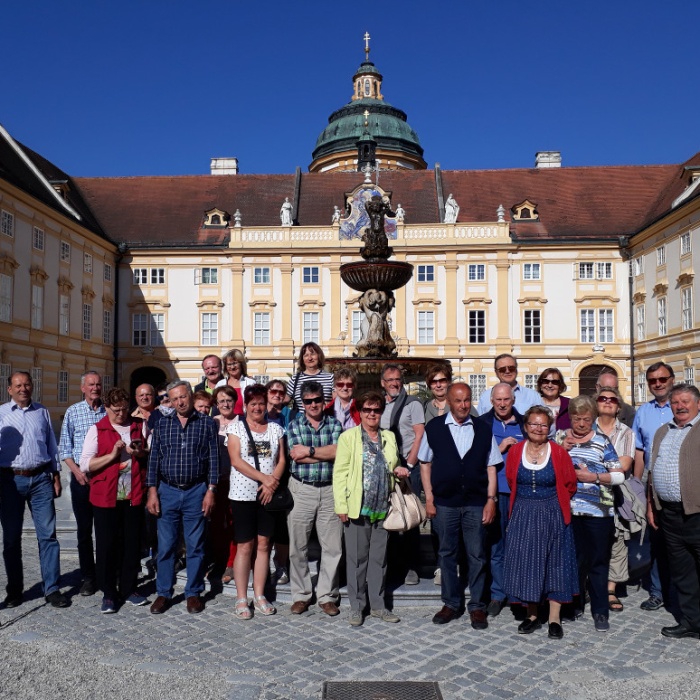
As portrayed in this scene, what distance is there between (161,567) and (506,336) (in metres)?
31.0

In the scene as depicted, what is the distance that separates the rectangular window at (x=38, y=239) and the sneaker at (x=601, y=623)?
27576 mm

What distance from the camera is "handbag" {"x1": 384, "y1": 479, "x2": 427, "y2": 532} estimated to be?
603 cm

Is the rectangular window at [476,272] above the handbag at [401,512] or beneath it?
above

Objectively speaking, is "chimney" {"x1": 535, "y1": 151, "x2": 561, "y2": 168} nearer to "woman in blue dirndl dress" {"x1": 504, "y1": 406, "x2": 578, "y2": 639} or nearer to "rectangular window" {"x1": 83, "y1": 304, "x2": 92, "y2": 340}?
"rectangular window" {"x1": 83, "y1": 304, "x2": 92, "y2": 340}

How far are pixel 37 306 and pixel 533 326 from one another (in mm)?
22908

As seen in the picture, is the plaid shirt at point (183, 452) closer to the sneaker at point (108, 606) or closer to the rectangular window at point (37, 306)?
the sneaker at point (108, 606)

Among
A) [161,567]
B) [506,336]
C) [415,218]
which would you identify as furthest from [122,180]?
[161,567]

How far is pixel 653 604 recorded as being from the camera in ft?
21.6

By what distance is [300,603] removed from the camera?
20.7ft

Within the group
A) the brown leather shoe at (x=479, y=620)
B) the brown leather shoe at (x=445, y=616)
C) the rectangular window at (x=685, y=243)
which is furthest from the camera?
the rectangular window at (x=685, y=243)

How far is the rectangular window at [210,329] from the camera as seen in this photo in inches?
1451

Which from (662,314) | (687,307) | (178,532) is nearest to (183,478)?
(178,532)

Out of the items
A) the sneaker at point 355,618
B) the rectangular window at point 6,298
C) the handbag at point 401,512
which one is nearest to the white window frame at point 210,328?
the rectangular window at point 6,298

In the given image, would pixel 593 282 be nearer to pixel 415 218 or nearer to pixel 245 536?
pixel 415 218
